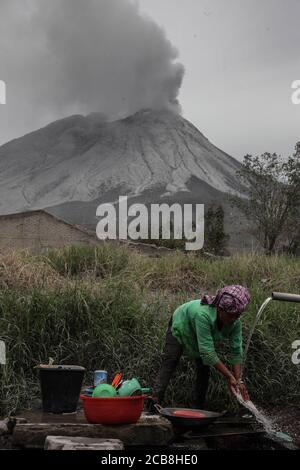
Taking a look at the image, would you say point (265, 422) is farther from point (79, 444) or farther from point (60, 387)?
point (79, 444)

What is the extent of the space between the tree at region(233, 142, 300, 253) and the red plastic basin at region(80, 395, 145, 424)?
22.7m

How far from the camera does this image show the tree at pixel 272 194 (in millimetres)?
27234

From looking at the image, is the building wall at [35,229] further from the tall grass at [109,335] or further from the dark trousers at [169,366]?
the dark trousers at [169,366]

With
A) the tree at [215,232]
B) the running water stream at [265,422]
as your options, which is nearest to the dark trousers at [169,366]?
the running water stream at [265,422]

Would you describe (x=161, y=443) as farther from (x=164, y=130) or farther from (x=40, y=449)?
(x=164, y=130)

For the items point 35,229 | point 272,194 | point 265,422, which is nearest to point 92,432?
point 265,422

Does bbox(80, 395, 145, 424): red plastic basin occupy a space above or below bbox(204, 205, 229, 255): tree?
below

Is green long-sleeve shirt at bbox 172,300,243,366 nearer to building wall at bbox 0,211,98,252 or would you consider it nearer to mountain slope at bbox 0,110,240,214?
building wall at bbox 0,211,98,252

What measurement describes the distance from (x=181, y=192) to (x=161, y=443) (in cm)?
8554

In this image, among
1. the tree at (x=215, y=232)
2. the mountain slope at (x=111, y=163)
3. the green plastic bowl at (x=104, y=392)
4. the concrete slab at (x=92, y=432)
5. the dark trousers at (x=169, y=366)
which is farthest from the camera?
the mountain slope at (x=111, y=163)

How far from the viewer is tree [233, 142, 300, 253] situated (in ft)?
89.4

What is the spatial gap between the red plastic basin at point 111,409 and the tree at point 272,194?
895 inches

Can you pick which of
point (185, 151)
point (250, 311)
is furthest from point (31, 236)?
point (185, 151)

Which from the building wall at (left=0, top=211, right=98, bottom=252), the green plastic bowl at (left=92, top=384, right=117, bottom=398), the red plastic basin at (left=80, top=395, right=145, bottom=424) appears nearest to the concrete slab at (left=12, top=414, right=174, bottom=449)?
the red plastic basin at (left=80, top=395, right=145, bottom=424)
